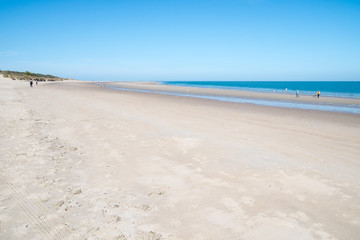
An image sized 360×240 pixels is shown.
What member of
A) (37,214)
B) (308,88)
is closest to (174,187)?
(37,214)

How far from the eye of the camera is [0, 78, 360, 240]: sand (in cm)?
301

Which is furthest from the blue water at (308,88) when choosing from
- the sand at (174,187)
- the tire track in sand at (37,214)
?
the tire track in sand at (37,214)

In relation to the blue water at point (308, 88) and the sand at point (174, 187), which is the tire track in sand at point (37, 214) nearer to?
the sand at point (174, 187)

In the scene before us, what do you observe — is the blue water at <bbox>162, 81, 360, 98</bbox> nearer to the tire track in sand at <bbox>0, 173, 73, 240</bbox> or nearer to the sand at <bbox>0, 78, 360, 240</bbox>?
the sand at <bbox>0, 78, 360, 240</bbox>

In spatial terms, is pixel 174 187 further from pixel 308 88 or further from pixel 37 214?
pixel 308 88

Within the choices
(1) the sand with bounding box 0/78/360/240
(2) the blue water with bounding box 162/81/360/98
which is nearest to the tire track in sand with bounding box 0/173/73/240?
(1) the sand with bounding box 0/78/360/240

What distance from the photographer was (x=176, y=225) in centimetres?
307

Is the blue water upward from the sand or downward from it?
upward

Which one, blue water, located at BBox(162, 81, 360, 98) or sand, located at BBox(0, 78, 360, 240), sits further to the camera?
blue water, located at BBox(162, 81, 360, 98)

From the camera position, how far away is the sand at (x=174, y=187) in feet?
9.88

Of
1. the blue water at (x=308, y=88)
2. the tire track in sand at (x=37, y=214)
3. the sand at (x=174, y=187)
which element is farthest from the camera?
the blue water at (x=308, y=88)

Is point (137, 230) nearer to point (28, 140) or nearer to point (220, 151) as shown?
point (220, 151)

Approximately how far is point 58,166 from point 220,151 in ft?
13.7

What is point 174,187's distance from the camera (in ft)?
13.7
